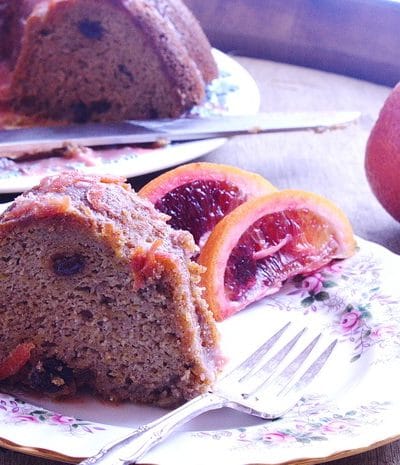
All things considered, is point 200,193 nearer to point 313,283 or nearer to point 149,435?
point 313,283

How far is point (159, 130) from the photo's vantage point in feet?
8.72

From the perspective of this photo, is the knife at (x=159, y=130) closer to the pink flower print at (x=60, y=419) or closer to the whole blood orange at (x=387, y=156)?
the whole blood orange at (x=387, y=156)

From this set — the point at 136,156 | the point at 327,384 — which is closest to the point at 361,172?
the point at 136,156

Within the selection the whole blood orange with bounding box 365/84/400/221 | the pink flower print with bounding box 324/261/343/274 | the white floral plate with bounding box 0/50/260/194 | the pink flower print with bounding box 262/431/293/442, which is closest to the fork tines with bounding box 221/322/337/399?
the pink flower print with bounding box 262/431/293/442

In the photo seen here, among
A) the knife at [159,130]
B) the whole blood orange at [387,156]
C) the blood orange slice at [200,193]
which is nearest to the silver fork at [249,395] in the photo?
the blood orange slice at [200,193]

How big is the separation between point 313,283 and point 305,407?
0.47m

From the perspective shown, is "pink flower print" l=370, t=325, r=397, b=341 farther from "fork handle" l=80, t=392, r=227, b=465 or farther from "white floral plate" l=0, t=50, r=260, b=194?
"white floral plate" l=0, t=50, r=260, b=194

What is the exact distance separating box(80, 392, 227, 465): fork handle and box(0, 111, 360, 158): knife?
129 centimetres

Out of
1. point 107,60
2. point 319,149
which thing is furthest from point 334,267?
point 107,60

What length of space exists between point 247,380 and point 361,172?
1491 mm

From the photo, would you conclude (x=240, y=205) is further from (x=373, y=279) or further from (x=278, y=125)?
(x=278, y=125)

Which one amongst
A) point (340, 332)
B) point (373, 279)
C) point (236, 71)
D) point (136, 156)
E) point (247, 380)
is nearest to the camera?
point (247, 380)

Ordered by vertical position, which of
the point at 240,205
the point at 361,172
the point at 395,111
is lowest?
the point at 361,172

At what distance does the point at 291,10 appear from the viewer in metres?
3.96
